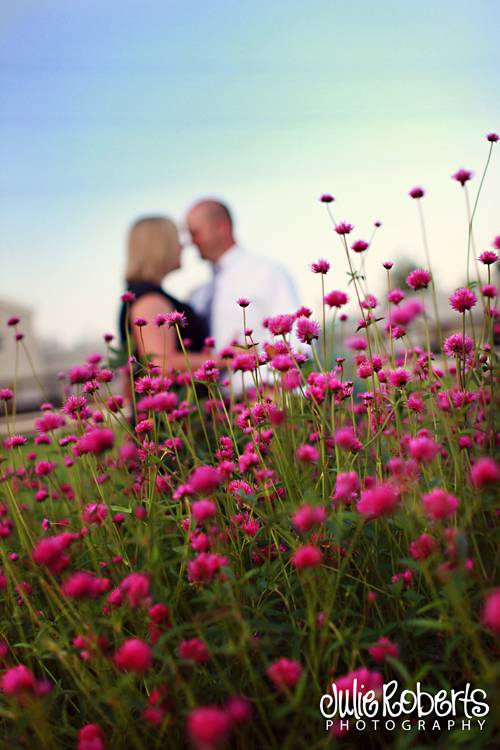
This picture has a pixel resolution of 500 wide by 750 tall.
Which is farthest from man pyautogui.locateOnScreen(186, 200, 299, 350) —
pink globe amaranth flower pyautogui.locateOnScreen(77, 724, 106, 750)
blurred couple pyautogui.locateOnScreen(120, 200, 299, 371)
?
pink globe amaranth flower pyautogui.locateOnScreen(77, 724, 106, 750)

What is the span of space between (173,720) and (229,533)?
56 cm

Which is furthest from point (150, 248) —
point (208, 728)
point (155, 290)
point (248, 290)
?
point (208, 728)

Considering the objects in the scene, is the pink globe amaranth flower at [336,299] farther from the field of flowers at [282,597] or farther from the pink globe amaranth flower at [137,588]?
the pink globe amaranth flower at [137,588]

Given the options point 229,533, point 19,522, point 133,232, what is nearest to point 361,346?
point 229,533

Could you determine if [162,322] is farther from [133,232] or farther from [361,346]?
[133,232]

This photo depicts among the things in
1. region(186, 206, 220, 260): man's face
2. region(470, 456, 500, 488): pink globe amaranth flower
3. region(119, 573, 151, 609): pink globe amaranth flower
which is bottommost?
region(119, 573, 151, 609): pink globe amaranth flower

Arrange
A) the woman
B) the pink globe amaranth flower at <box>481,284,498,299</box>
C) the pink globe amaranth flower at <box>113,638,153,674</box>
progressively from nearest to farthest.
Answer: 1. the pink globe amaranth flower at <box>113,638,153,674</box>
2. the pink globe amaranth flower at <box>481,284,498,299</box>
3. the woman

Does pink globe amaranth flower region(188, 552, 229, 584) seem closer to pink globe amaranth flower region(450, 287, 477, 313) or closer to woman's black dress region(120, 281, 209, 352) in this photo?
pink globe amaranth flower region(450, 287, 477, 313)

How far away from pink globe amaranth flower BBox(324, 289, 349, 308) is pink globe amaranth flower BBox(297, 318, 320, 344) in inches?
3.6

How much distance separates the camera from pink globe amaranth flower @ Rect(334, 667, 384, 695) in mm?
1024

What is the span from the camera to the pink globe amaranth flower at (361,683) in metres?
1.02

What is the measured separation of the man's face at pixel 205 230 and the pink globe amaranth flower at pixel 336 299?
402cm

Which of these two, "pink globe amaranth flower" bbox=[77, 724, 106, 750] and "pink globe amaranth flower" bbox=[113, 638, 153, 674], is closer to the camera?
"pink globe amaranth flower" bbox=[113, 638, 153, 674]

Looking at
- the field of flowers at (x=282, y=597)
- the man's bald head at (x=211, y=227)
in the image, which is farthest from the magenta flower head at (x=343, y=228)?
the man's bald head at (x=211, y=227)
